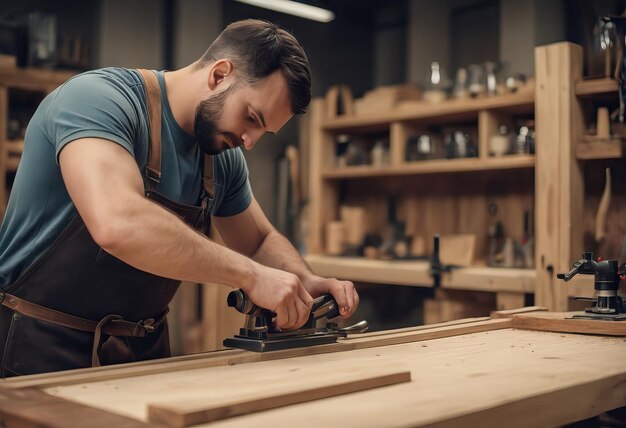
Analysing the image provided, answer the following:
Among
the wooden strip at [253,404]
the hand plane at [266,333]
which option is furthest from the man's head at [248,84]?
the wooden strip at [253,404]

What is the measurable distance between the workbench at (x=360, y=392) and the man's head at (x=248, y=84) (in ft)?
1.95

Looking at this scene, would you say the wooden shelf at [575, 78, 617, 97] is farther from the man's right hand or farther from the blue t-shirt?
the man's right hand

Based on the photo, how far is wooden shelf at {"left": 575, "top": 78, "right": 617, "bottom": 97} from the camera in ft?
10.9

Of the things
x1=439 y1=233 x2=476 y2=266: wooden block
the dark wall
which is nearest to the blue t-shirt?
x1=439 y1=233 x2=476 y2=266: wooden block


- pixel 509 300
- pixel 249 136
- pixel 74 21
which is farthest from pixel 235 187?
pixel 74 21

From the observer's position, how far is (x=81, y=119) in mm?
1572

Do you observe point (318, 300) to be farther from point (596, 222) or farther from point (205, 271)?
point (596, 222)

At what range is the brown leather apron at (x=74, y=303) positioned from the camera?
1.76 metres

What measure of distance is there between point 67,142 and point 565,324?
4.73ft

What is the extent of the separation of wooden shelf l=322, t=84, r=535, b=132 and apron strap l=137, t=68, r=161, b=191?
2.47 metres

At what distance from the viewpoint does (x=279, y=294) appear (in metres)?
1.64

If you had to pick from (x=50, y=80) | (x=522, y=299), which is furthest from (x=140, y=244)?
(x=50, y=80)

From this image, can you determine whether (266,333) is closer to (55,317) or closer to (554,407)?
(55,317)

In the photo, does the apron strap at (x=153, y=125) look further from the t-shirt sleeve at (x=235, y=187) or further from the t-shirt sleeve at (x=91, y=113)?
the t-shirt sleeve at (x=235, y=187)
